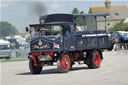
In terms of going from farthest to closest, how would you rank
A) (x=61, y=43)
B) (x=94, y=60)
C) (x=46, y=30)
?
(x=94, y=60)
(x=46, y=30)
(x=61, y=43)

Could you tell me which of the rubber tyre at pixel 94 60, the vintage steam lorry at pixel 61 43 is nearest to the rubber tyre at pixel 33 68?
the vintage steam lorry at pixel 61 43

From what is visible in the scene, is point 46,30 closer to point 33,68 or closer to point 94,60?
point 33,68

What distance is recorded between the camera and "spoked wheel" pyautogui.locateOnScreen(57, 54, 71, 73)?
69.4ft

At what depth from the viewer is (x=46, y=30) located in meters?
22.0

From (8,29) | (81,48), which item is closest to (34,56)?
(81,48)

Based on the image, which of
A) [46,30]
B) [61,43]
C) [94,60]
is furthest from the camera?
[94,60]

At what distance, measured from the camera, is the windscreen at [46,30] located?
21781mm

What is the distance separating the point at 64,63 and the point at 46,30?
1953 mm

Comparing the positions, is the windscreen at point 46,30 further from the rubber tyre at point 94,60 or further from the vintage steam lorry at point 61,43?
the rubber tyre at point 94,60

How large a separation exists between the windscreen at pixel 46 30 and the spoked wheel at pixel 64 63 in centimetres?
122

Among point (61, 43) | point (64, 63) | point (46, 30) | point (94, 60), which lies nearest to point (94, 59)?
point (94, 60)

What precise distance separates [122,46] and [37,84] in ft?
118

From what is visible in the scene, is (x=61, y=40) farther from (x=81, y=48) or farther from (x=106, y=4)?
(x=106, y=4)

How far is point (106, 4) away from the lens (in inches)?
6860
